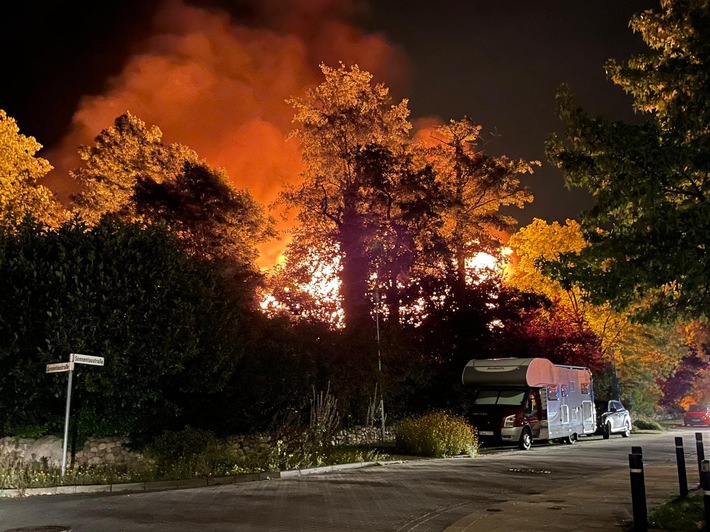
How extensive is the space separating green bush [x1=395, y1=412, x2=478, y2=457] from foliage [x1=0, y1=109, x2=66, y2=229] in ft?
67.1

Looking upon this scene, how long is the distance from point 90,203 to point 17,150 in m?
5.49

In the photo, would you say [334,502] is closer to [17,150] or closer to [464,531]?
[464,531]

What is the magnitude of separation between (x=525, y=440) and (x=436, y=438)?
502 cm

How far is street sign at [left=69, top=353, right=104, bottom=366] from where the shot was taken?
1447 cm

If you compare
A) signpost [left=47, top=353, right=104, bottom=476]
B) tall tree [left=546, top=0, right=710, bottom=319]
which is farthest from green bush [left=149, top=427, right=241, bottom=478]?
tall tree [left=546, top=0, right=710, bottom=319]

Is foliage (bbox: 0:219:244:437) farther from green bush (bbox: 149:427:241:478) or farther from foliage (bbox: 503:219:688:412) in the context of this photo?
foliage (bbox: 503:219:688:412)

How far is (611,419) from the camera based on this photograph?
33656 millimetres

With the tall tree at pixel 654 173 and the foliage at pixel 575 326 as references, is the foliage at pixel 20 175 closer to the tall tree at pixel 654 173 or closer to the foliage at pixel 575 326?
the foliage at pixel 575 326

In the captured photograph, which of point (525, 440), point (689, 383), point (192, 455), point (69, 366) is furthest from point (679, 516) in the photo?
point (689, 383)

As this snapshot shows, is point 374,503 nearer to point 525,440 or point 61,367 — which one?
point 61,367

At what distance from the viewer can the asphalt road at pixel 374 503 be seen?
9383mm

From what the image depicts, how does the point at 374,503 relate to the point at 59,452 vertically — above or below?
below

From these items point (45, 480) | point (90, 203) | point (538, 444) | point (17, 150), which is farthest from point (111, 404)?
point (90, 203)

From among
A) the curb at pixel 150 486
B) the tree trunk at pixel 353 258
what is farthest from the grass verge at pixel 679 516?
the tree trunk at pixel 353 258
